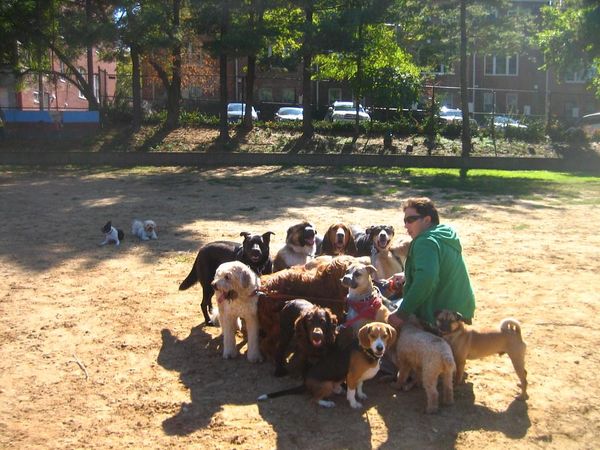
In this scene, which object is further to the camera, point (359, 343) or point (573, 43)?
point (573, 43)

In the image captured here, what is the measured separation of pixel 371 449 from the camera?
425 centimetres

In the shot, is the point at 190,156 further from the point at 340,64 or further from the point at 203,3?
the point at 340,64

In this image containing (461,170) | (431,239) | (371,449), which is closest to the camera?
(371,449)

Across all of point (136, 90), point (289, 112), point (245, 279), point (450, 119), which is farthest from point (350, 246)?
point (289, 112)

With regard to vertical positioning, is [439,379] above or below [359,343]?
below

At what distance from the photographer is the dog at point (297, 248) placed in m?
6.98

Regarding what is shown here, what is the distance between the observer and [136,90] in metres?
24.8

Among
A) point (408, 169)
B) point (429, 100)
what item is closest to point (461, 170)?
point (408, 169)

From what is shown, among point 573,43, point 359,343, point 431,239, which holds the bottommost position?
Result: point 359,343

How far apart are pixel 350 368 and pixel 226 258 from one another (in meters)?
2.28

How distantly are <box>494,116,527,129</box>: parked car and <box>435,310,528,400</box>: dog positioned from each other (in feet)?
73.1

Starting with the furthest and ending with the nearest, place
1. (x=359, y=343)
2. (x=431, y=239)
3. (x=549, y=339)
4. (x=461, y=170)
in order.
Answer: (x=461, y=170)
(x=549, y=339)
(x=431, y=239)
(x=359, y=343)

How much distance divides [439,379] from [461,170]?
56.5 feet

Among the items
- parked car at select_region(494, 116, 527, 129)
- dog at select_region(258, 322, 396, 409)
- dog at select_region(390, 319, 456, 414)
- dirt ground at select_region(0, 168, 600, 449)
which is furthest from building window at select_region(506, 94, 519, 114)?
dog at select_region(258, 322, 396, 409)
